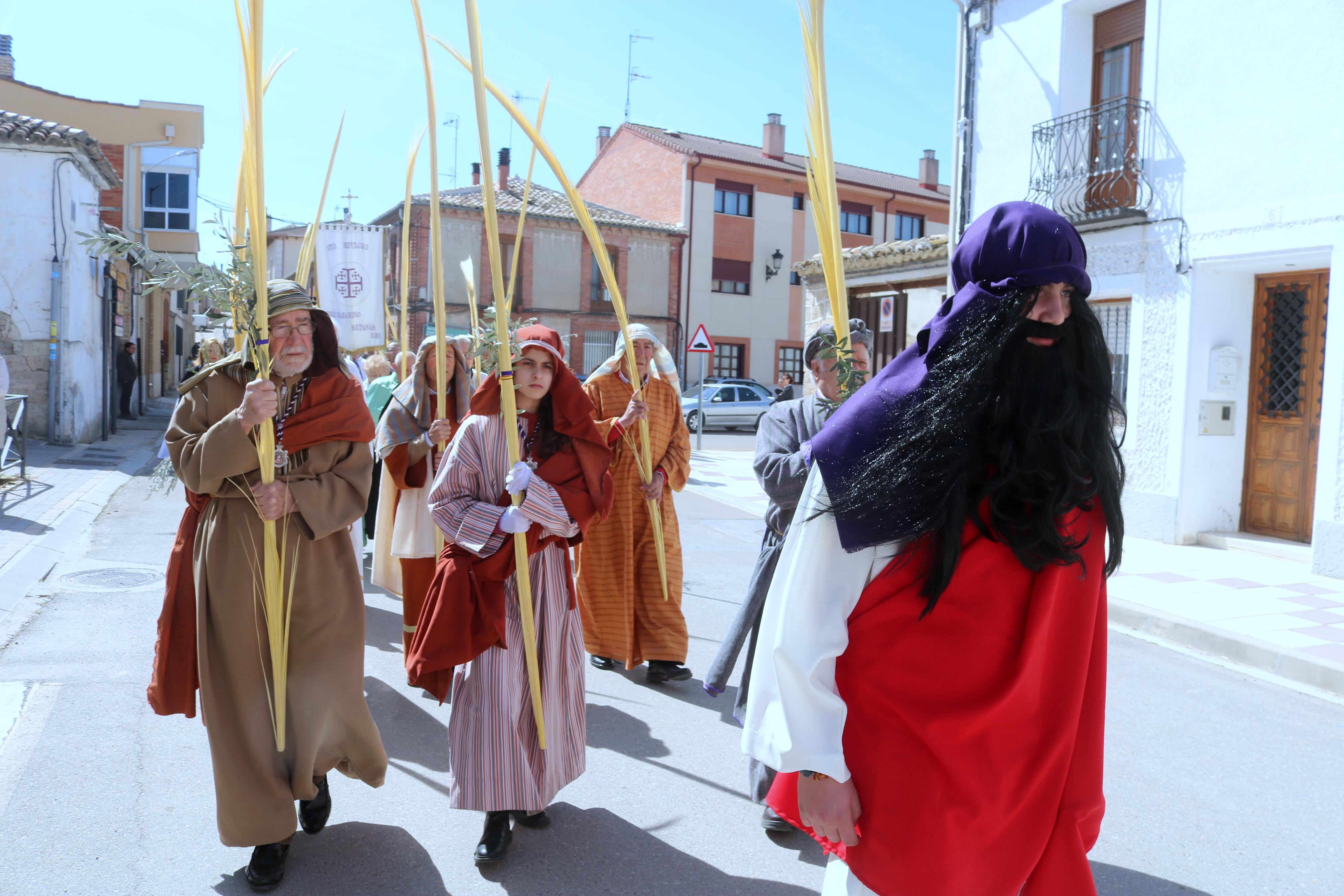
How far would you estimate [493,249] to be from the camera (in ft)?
9.61

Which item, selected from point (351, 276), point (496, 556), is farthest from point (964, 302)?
point (351, 276)

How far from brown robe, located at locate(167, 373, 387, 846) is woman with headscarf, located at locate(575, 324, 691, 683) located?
197cm

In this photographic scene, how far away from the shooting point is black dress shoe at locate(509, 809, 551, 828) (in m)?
3.39

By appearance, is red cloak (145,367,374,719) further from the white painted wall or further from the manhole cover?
the white painted wall

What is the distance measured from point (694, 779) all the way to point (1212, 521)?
7.68 m

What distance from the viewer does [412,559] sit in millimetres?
5312

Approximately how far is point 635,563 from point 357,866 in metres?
2.33

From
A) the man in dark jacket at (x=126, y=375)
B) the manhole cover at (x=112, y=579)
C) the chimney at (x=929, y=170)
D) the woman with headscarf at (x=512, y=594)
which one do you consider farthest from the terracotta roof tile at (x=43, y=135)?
the chimney at (x=929, y=170)

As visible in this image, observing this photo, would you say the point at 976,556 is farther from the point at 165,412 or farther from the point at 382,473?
the point at 165,412

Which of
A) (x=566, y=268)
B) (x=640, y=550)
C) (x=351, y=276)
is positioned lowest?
(x=640, y=550)

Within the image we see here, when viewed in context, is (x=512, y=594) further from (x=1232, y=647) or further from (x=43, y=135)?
(x=43, y=135)

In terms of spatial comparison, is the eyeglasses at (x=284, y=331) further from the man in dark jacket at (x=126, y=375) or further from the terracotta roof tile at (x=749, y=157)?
the terracotta roof tile at (x=749, y=157)

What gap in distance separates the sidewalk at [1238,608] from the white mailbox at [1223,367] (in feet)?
5.07

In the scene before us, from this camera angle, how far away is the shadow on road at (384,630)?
5.66 m
